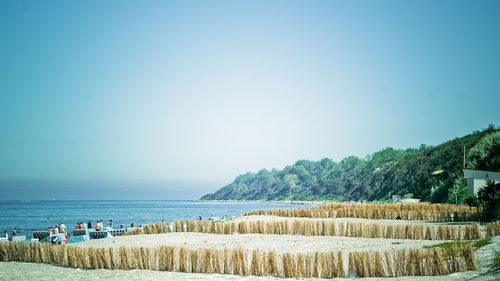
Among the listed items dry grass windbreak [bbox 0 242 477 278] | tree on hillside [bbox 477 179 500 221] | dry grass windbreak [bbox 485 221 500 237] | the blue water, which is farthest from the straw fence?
the blue water

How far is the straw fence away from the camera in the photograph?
18531 millimetres

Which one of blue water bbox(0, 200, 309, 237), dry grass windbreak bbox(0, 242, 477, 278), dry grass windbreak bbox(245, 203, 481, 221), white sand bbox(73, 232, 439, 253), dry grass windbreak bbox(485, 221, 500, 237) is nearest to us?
dry grass windbreak bbox(0, 242, 477, 278)

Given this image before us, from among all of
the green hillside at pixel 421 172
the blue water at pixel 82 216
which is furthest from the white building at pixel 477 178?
the blue water at pixel 82 216

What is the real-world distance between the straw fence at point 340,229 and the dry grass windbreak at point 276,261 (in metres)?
6.74

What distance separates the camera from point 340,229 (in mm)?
22516

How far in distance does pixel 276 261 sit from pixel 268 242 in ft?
26.2

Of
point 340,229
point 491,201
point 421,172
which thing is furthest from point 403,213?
point 421,172

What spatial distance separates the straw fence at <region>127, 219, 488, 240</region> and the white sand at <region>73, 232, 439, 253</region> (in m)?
0.58

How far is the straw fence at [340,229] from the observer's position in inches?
730

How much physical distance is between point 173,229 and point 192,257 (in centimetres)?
1366

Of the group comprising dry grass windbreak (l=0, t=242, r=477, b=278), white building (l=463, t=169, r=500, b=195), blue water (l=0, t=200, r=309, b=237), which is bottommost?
blue water (l=0, t=200, r=309, b=237)

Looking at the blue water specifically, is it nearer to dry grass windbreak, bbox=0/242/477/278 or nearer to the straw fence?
the straw fence

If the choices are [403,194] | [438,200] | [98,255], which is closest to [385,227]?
[98,255]

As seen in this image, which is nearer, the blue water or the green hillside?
the green hillside
